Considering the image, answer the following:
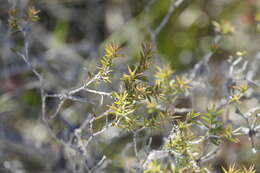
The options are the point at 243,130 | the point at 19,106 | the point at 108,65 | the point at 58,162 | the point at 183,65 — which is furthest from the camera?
the point at 183,65

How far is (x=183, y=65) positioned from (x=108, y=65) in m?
1.65

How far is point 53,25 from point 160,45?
764mm

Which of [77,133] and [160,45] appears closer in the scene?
[77,133]

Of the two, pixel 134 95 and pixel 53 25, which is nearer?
pixel 134 95

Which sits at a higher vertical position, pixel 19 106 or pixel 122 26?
pixel 122 26

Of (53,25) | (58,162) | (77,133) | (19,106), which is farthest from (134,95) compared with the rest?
(53,25)

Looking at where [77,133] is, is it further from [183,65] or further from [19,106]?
[183,65]

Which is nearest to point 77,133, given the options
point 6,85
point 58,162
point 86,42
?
point 58,162

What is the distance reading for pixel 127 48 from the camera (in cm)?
251

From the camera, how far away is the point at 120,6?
2725 mm

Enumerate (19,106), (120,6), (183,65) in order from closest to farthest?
(19,106), (183,65), (120,6)

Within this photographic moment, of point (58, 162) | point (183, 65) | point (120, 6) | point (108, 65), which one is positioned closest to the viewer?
point (108, 65)

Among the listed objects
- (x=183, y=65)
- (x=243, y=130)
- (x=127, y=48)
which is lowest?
(x=183, y=65)

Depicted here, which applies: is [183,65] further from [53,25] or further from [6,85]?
[6,85]
